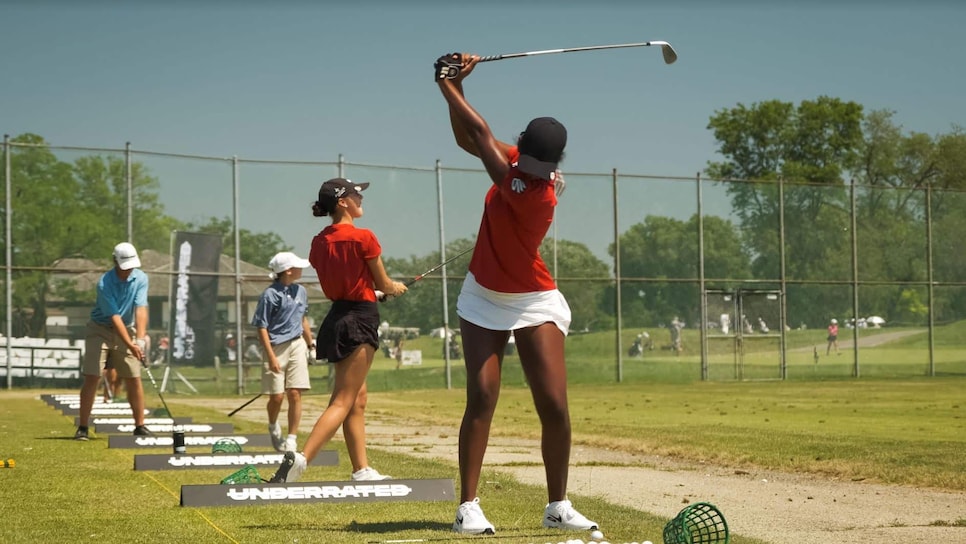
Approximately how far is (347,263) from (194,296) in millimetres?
21565

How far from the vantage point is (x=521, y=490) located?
9.77 metres

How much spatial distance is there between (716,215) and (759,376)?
437cm

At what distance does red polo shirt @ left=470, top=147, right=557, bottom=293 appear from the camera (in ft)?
23.0

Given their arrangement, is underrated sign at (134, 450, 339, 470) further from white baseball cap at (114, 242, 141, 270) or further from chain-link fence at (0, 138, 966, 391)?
chain-link fence at (0, 138, 966, 391)

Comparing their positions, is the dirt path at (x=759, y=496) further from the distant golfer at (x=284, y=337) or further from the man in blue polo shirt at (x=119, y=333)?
the man in blue polo shirt at (x=119, y=333)

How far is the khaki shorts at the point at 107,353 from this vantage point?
45.5ft

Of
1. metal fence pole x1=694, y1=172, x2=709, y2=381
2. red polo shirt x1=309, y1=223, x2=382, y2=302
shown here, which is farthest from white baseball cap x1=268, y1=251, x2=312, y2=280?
metal fence pole x1=694, y1=172, x2=709, y2=381

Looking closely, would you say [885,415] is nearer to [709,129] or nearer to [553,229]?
[553,229]

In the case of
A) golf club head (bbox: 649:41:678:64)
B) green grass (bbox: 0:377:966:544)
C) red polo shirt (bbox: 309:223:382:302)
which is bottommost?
green grass (bbox: 0:377:966:544)

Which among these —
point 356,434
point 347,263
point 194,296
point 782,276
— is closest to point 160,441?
point 356,434

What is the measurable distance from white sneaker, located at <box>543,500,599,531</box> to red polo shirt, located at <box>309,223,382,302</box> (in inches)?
85.0

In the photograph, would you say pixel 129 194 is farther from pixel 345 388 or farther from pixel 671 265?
pixel 345 388

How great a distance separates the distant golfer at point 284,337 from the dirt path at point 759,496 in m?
1.38

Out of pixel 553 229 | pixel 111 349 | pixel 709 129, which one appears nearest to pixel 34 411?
pixel 111 349
